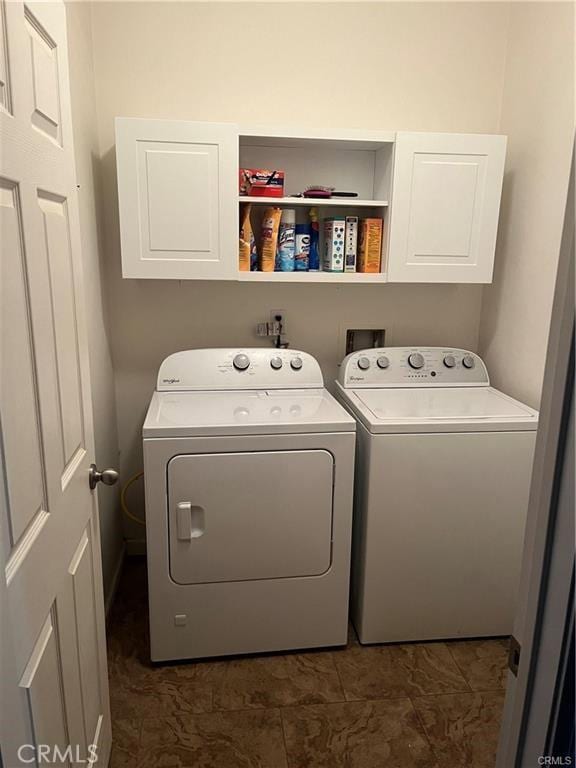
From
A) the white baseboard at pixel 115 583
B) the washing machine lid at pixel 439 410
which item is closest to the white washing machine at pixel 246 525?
the washing machine lid at pixel 439 410

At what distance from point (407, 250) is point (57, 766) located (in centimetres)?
196

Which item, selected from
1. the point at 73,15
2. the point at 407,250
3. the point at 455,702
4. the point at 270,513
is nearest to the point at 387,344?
the point at 407,250

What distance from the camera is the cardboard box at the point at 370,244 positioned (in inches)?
87.8

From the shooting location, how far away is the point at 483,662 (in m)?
2.01

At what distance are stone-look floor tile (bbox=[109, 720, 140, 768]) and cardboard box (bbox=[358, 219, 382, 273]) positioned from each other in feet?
6.08

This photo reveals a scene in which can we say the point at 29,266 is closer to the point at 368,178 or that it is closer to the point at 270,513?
the point at 270,513

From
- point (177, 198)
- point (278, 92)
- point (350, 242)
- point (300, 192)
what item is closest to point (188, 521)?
point (177, 198)

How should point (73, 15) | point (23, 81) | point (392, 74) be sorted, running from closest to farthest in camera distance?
point (23, 81)
point (73, 15)
point (392, 74)

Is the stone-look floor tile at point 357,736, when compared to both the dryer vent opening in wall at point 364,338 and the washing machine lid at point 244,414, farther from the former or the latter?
the dryer vent opening in wall at point 364,338

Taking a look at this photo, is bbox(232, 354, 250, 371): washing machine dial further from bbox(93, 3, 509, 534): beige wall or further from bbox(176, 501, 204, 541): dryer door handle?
bbox(176, 501, 204, 541): dryer door handle

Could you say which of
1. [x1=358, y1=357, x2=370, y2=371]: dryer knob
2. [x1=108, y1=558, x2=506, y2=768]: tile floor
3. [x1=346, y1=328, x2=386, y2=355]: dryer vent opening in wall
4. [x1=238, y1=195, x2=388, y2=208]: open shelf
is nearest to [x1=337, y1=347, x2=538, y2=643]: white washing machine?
[x1=108, y1=558, x2=506, y2=768]: tile floor

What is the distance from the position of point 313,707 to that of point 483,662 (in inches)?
26.8

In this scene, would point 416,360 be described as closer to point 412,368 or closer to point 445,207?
point 412,368

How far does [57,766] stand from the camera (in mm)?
1033
